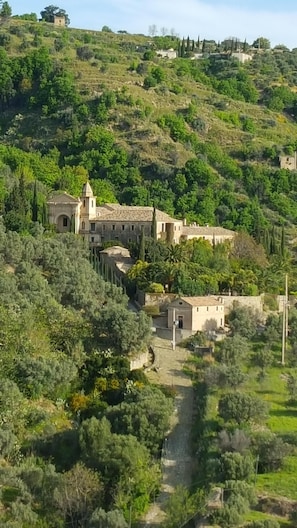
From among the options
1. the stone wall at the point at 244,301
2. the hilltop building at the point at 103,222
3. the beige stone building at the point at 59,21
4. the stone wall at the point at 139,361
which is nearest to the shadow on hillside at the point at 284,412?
the stone wall at the point at 139,361

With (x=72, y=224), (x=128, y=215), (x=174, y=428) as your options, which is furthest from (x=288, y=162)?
(x=174, y=428)

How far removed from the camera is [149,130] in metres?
76.7

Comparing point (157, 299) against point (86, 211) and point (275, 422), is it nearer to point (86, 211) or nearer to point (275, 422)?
point (86, 211)

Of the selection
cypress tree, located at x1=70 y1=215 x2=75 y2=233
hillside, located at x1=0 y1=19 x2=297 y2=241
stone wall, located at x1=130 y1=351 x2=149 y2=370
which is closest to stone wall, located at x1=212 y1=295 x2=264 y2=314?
stone wall, located at x1=130 y1=351 x2=149 y2=370

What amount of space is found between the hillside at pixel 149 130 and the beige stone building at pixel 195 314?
16.5 m

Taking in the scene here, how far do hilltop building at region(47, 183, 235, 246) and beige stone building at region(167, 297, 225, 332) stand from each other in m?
9.88

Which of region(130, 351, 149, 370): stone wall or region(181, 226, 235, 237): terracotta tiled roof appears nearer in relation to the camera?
region(130, 351, 149, 370): stone wall

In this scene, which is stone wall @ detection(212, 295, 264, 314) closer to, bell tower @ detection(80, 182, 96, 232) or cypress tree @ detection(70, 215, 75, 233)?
cypress tree @ detection(70, 215, 75, 233)

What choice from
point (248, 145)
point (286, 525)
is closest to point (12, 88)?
point (248, 145)

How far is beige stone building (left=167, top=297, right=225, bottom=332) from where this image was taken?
135 feet

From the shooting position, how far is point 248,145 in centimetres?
8038

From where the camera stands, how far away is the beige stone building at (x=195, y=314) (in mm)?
41250

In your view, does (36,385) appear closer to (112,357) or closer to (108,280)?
(112,357)

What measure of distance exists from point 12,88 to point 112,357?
54843 millimetres
